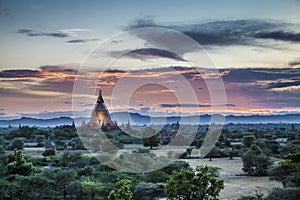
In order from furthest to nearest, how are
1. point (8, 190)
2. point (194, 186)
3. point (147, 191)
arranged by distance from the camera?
point (147, 191) < point (8, 190) < point (194, 186)

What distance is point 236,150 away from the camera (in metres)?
41.1

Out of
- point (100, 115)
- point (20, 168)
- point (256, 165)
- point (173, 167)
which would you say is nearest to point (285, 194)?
point (173, 167)

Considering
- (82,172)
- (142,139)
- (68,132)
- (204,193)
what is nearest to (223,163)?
(142,139)

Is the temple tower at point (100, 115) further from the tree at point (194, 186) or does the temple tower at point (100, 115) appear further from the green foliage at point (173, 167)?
the tree at point (194, 186)

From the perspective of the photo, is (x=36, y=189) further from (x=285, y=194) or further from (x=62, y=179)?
(x=285, y=194)

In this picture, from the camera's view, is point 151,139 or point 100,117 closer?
point 151,139

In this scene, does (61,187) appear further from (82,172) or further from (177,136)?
(177,136)

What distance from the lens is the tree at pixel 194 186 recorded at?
13.6 m

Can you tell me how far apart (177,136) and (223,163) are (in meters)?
14.9

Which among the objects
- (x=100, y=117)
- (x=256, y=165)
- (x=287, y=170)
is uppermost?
(x=287, y=170)

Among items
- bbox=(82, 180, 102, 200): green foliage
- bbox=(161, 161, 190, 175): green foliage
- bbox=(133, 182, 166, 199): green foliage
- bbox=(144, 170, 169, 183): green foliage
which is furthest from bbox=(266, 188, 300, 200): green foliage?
bbox=(161, 161, 190, 175): green foliage

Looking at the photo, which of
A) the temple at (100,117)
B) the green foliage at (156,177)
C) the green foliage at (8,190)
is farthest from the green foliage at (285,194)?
the temple at (100,117)

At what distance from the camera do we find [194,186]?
13602 mm

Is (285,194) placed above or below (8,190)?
below
